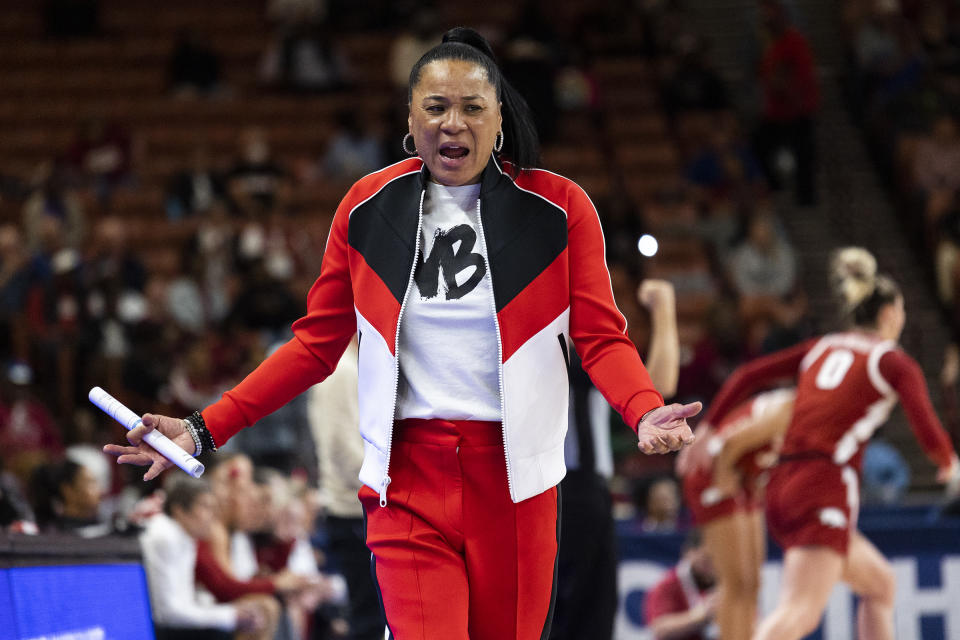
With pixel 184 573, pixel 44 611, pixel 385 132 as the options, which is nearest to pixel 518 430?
pixel 44 611

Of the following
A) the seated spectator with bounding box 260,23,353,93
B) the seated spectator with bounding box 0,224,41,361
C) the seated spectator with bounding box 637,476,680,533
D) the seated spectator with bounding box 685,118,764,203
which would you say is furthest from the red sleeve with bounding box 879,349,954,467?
the seated spectator with bounding box 260,23,353,93

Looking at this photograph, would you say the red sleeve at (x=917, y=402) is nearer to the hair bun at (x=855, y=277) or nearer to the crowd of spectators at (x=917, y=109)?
the hair bun at (x=855, y=277)

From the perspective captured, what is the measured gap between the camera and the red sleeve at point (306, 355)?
10.7 feet

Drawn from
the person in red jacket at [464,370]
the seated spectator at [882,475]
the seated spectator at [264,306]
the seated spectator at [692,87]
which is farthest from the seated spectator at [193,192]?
the person in red jacket at [464,370]

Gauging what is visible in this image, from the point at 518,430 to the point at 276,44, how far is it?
11.5 meters

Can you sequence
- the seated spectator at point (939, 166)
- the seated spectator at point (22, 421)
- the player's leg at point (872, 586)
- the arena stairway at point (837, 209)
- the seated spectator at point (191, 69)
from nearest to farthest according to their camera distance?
the player's leg at point (872, 586) → the seated spectator at point (22, 421) → the arena stairway at point (837, 209) → the seated spectator at point (939, 166) → the seated spectator at point (191, 69)

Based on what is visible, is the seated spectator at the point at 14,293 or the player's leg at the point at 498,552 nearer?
the player's leg at the point at 498,552

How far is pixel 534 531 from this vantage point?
10.4 ft

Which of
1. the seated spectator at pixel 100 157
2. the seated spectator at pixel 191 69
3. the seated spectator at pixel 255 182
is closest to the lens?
the seated spectator at pixel 255 182

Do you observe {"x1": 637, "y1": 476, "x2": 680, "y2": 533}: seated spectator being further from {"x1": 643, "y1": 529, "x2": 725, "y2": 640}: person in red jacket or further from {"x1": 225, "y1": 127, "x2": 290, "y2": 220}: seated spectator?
{"x1": 225, "y1": 127, "x2": 290, "y2": 220}: seated spectator

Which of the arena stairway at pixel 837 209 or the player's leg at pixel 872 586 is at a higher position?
the arena stairway at pixel 837 209

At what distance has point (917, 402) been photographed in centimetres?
609

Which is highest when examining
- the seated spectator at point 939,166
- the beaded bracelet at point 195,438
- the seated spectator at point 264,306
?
the seated spectator at point 939,166

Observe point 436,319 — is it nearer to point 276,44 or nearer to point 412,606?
point 412,606
